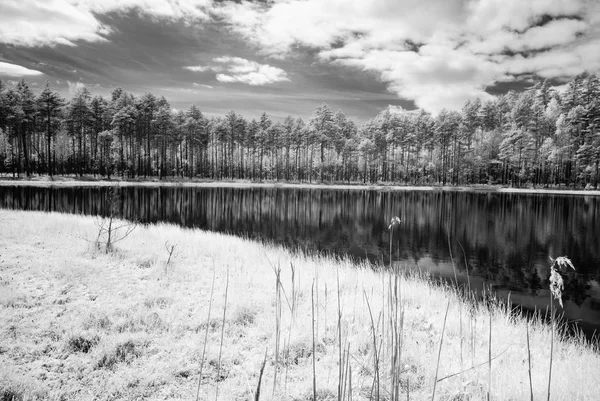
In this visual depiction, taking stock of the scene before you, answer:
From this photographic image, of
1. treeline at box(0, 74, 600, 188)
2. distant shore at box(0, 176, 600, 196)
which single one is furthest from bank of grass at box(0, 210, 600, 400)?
treeline at box(0, 74, 600, 188)

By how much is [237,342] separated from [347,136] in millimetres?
92287

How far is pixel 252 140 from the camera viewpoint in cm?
8619

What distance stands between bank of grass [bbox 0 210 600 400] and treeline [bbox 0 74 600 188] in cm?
6316

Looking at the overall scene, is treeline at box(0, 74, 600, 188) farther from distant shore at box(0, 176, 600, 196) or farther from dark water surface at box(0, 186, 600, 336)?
dark water surface at box(0, 186, 600, 336)

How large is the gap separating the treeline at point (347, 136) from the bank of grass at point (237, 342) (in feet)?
207

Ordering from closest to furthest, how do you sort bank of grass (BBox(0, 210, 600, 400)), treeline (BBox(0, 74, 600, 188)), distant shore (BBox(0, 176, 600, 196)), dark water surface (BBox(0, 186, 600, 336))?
bank of grass (BBox(0, 210, 600, 400))
dark water surface (BBox(0, 186, 600, 336))
distant shore (BBox(0, 176, 600, 196))
treeline (BBox(0, 74, 600, 188))

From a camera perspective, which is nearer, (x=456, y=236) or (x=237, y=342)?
(x=237, y=342)

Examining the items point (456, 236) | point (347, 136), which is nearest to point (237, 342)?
point (456, 236)

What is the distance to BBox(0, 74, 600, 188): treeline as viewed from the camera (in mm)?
57219

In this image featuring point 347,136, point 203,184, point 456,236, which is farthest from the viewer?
point 347,136

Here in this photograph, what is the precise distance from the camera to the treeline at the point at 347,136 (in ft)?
188

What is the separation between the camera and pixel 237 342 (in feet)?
18.0

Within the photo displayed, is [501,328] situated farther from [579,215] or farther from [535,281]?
[579,215]

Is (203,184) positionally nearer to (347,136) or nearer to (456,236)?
(347,136)
